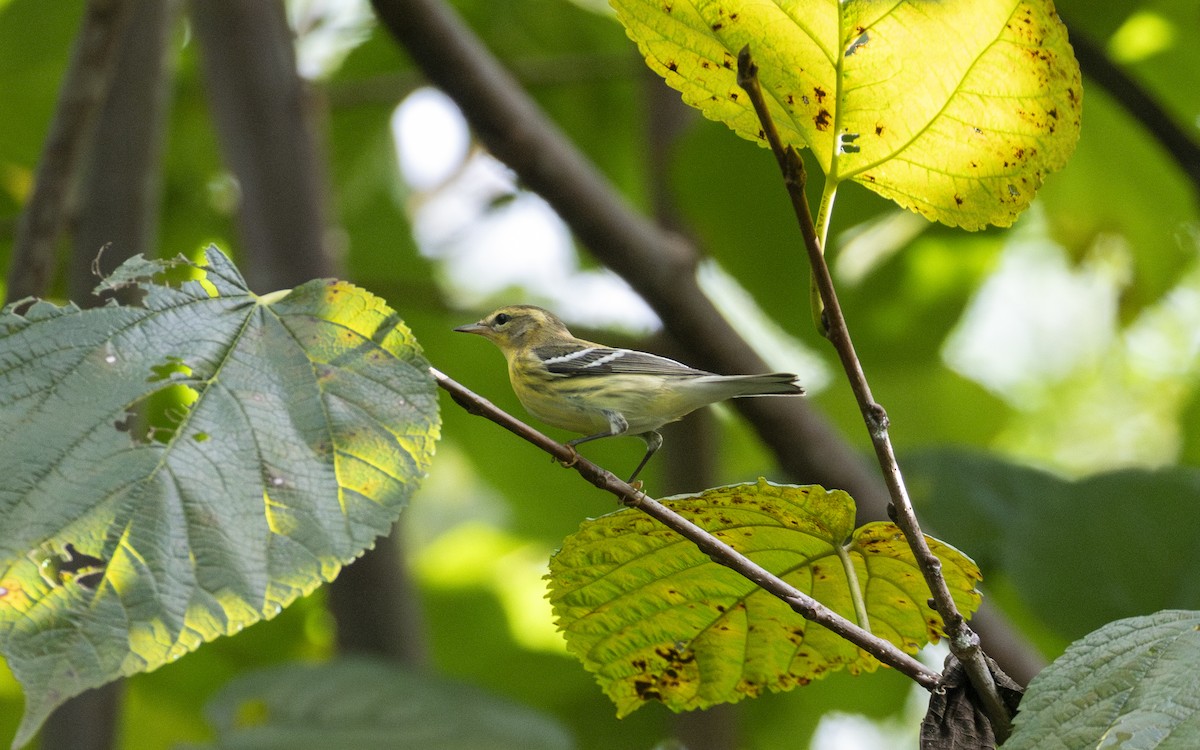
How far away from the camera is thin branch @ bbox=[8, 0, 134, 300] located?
2641 mm

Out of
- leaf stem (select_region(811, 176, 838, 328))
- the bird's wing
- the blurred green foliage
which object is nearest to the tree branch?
the blurred green foliage

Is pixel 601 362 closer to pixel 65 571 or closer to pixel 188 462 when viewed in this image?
pixel 188 462

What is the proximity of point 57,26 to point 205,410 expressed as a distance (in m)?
3.24

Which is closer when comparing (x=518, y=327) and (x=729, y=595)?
(x=729, y=595)

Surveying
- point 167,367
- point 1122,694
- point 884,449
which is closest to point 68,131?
point 167,367

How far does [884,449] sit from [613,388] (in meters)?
1.51

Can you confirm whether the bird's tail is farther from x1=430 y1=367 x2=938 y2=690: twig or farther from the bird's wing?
x1=430 y1=367 x2=938 y2=690: twig

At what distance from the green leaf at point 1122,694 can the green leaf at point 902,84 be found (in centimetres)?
52

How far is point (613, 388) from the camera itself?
2.71 metres

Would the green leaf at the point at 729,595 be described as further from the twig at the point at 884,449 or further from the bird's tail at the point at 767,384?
the bird's tail at the point at 767,384

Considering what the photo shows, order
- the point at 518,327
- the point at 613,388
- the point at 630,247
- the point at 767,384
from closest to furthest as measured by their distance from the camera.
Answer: the point at 767,384 < the point at 613,388 < the point at 630,247 < the point at 518,327

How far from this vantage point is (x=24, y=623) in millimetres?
1207

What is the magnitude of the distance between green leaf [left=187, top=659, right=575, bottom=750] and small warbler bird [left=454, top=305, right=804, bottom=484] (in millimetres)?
852

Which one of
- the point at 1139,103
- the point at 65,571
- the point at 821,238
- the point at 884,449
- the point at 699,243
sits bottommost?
the point at 65,571
